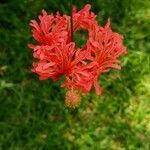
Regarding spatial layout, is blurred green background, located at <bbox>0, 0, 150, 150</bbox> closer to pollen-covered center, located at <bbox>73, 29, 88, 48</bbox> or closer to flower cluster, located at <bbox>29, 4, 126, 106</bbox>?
pollen-covered center, located at <bbox>73, 29, 88, 48</bbox>

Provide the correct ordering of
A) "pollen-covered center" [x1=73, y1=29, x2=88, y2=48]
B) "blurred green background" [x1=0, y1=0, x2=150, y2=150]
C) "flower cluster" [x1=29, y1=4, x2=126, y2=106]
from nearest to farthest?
"flower cluster" [x1=29, y1=4, x2=126, y2=106], "blurred green background" [x1=0, y1=0, x2=150, y2=150], "pollen-covered center" [x1=73, y1=29, x2=88, y2=48]

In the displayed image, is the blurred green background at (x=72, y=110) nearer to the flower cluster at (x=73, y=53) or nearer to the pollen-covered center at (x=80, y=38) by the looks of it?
the pollen-covered center at (x=80, y=38)

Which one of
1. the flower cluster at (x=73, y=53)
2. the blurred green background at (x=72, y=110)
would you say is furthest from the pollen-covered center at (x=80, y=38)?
the flower cluster at (x=73, y=53)

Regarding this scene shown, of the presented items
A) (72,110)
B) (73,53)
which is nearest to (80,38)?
(72,110)

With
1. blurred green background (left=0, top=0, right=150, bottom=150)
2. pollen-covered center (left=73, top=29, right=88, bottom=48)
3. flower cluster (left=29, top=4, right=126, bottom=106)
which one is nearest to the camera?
flower cluster (left=29, top=4, right=126, bottom=106)

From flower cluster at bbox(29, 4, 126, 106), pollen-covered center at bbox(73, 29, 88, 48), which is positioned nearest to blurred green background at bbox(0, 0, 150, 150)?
pollen-covered center at bbox(73, 29, 88, 48)

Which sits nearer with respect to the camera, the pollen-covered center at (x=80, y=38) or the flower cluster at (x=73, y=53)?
the flower cluster at (x=73, y=53)

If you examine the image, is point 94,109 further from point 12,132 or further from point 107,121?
point 12,132
